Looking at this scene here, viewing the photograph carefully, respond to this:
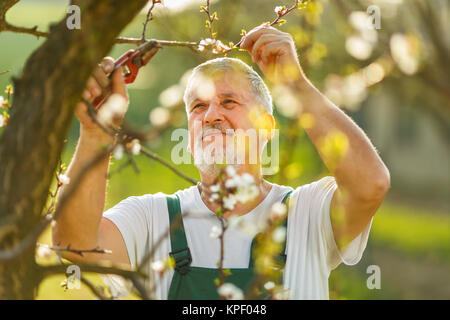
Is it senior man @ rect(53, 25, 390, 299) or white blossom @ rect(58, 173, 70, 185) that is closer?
white blossom @ rect(58, 173, 70, 185)

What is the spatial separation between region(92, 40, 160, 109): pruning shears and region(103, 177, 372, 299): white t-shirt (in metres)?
0.55

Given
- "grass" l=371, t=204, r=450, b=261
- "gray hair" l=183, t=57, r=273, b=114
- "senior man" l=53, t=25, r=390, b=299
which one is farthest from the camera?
"grass" l=371, t=204, r=450, b=261

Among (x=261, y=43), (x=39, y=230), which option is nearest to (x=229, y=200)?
(x=39, y=230)

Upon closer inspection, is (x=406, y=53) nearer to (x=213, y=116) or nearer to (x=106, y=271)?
(x=106, y=271)

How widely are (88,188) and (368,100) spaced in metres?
14.8

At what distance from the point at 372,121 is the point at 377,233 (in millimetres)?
4763


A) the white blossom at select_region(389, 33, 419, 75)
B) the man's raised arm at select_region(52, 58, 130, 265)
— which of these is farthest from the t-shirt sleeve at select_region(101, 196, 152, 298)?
the white blossom at select_region(389, 33, 419, 75)

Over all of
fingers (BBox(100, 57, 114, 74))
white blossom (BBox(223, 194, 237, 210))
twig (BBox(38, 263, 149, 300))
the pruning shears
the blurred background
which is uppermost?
the blurred background

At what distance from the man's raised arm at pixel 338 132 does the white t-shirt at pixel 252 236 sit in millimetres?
151

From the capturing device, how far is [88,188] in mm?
1792

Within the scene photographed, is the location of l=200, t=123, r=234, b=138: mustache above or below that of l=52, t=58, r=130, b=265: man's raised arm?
above

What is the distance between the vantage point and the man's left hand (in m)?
1.87

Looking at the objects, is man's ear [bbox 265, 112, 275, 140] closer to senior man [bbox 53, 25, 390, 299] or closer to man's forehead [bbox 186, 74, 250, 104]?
senior man [bbox 53, 25, 390, 299]
